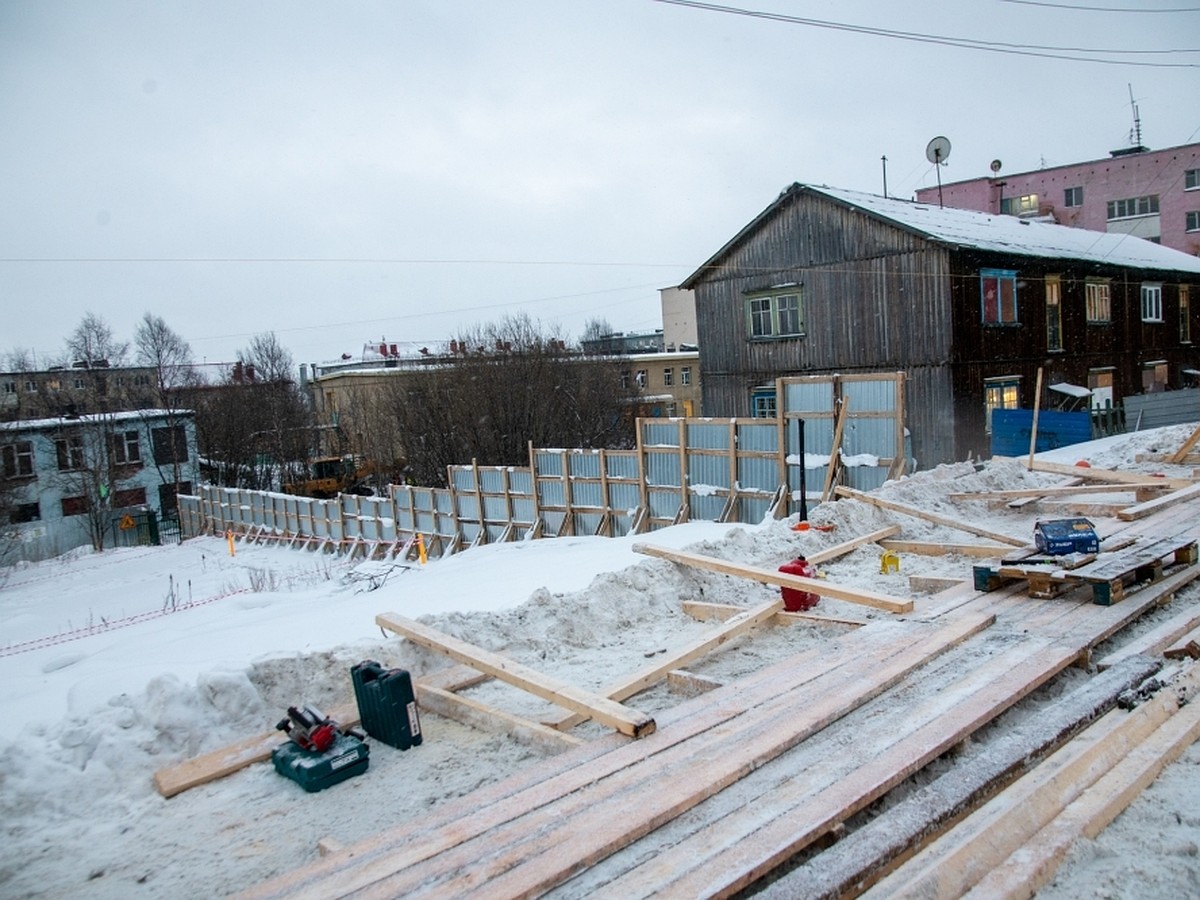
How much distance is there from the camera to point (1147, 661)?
497cm

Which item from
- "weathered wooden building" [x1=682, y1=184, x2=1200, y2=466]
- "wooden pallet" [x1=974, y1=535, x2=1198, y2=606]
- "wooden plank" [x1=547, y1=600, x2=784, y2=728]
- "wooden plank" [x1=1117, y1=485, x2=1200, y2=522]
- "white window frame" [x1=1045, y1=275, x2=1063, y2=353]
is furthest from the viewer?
"white window frame" [x1=1045, y1=275, x2=1063, y2=353]

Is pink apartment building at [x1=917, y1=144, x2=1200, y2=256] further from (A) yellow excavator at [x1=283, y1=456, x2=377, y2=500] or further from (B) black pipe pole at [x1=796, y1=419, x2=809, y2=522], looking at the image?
(B) black pipe pole at [x1=796, y1=419, x2=809, y2=522]

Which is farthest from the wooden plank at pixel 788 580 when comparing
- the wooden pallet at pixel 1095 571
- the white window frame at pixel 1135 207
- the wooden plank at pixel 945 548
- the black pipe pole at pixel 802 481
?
the white window frame at pixel 1135 207

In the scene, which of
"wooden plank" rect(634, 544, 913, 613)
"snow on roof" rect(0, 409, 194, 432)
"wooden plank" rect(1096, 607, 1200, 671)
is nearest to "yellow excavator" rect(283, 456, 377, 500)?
"snow on roof" rect(0, 409, 194, 432)

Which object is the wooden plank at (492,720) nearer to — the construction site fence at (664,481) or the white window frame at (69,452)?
the construction site fence at (664,481)

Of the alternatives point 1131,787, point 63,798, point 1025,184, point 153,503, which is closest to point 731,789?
point 1131,787

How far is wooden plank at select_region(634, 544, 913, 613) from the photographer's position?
21.5 ft

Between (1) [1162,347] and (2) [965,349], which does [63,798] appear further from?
(1) [1162,347]

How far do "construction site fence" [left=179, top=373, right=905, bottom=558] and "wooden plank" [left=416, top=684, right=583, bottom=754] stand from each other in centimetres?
745

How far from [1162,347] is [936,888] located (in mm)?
32933

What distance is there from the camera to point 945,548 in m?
8.91

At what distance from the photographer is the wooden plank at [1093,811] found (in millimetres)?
3080

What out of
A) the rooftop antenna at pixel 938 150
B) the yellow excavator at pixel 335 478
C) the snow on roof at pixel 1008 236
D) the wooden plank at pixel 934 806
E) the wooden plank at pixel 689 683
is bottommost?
the yellow excavator at pixel 335 478

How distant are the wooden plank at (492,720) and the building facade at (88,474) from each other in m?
34.9
